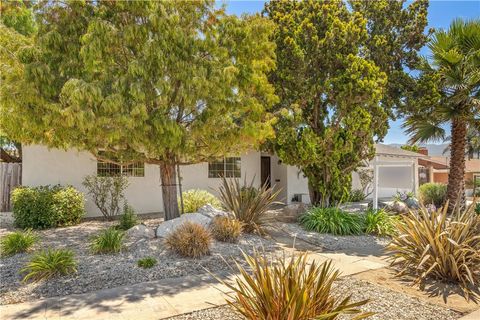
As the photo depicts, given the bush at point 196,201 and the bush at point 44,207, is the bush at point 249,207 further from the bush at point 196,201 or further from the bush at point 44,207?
the bush at point 44,207

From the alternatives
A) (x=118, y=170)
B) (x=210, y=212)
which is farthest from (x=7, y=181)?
(x=210, y=212)

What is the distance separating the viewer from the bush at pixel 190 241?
6.81m

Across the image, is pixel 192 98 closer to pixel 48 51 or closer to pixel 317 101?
pixel 48 51

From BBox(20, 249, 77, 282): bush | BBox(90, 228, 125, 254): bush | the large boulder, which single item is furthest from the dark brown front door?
BBox(20, 249, 77, 282): bush

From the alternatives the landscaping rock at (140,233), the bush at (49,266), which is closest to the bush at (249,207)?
the landscaping rock at (140,233)

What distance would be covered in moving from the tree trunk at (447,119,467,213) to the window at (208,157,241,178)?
29.0 feet

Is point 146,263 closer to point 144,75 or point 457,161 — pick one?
point 144,75

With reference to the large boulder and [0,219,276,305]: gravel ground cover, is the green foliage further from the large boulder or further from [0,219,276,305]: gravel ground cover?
[0,219,276,305]: gravel ground cover

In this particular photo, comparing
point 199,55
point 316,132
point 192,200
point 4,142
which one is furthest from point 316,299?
point 4,142

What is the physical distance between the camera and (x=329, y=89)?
11.0m

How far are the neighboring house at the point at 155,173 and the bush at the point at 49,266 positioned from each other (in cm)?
545

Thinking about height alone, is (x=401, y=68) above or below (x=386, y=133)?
above

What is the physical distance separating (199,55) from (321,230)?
6079mm

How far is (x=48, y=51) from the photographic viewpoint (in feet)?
24.0
